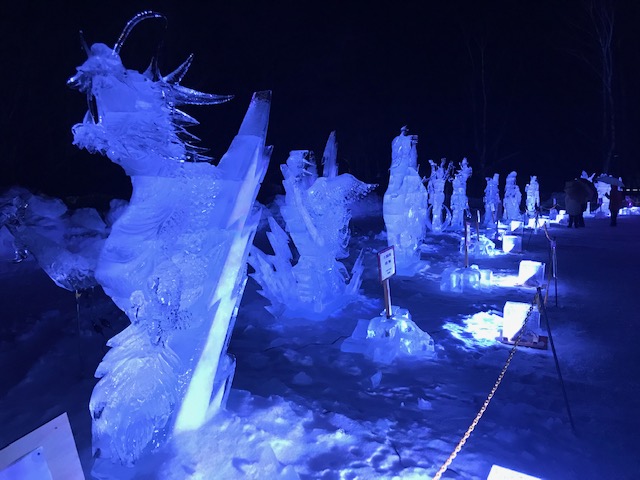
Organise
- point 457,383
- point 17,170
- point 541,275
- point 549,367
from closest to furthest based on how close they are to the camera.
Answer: point 457,383
point 549,367
point 541,275
point 17,170

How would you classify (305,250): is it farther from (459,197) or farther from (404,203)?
(459,197)

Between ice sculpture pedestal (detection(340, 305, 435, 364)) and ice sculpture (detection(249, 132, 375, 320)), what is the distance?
1.45m

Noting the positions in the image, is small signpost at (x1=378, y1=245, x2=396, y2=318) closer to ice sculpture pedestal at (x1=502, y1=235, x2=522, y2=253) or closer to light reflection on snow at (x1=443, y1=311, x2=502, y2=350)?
light reflection on snow at (x1=443, y1=311, x2=502, y2=350)

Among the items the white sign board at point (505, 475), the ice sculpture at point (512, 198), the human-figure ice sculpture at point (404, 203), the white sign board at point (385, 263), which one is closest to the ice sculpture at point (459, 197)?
the ice sculpture at point (512, 198)

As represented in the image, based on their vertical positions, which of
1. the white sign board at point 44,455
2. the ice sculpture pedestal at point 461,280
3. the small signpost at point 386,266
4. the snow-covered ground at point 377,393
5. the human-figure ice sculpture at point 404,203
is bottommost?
the snow-covered ground at point 377,393

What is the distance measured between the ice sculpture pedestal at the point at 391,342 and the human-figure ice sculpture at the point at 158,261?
6.32ft

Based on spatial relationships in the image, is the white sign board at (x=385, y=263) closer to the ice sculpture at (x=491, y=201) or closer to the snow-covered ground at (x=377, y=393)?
the snow-covered ground at (x=377, y=393)

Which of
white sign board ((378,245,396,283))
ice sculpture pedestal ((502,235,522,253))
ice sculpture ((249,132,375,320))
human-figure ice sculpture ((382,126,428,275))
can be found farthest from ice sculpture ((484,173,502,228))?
white sign board ((378,245,396,283))

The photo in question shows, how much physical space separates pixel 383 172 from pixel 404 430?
78.8ft

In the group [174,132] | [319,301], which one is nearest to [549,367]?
[319,301]

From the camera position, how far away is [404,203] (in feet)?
29.2

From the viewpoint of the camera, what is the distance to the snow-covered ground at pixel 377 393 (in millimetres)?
2838

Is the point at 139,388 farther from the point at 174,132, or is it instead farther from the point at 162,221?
the point at 174,132

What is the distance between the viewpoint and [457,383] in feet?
13.5
